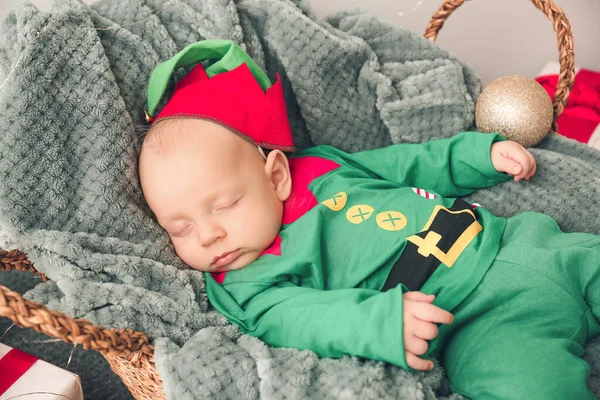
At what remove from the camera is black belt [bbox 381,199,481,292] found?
980 mm

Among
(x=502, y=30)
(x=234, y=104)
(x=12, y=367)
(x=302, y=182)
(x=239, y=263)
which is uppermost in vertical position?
(x=502, y=30)

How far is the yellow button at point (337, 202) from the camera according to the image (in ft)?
3.57

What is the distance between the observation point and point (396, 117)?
130cm

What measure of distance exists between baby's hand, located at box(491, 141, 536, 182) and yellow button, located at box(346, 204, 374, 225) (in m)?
0.31

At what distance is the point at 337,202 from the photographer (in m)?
1.09

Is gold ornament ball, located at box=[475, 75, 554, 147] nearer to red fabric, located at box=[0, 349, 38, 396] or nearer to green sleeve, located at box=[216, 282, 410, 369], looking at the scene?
green sleeve, located at box=[216, 282, 410, 369]

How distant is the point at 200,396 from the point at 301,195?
489 mm

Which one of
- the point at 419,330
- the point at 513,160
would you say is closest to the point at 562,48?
the point at 513,160

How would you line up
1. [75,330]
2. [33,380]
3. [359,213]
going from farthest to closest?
1. [359,213]
2. [33,380]
3. [75,330]

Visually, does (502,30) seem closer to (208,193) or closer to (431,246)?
(431,246)

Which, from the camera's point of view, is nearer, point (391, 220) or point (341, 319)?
point (341, 319)

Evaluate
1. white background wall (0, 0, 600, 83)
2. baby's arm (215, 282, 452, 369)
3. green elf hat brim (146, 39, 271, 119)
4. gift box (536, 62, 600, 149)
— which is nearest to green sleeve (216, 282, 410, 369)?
baby's arm (215, 282, 452, 369)

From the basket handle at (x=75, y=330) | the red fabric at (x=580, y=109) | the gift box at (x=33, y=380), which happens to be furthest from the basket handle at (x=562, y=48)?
the gift box at (x=33, y=380)

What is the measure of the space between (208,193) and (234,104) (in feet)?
0.64
